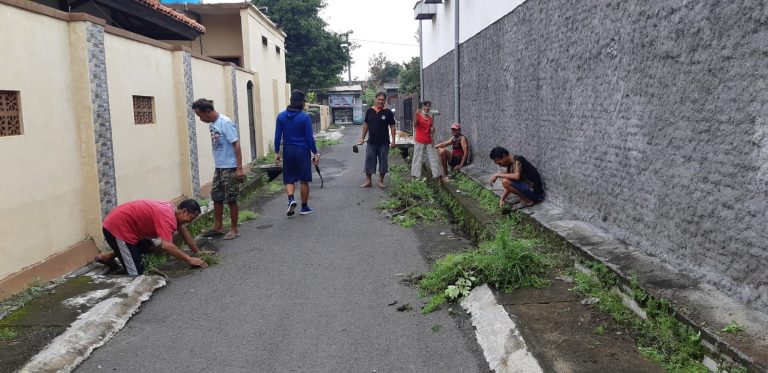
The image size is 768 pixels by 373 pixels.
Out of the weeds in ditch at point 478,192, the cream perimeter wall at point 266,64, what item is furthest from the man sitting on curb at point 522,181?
the cream perimeter wall at point 266,64

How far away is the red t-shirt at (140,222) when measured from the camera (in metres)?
5.61

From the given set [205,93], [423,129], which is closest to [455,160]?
[423,129]

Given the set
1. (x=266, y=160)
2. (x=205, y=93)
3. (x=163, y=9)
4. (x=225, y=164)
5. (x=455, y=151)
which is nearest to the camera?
(x=225, y=164)

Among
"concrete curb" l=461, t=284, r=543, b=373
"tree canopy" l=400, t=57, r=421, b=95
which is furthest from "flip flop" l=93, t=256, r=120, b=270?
"tree canopy" l=400, t=57, r=421, b=95

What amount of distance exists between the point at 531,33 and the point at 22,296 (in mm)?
6546

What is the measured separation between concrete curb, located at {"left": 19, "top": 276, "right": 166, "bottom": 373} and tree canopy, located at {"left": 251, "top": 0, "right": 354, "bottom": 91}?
32680 mm

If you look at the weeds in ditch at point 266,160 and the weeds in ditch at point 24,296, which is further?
the weeds in ditch at point 266,160

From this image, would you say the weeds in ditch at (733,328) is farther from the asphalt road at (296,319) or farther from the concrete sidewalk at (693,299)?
the asphalt road at (296,319)

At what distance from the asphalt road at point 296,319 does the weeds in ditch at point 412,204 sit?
951 mm

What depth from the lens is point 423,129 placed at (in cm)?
1146

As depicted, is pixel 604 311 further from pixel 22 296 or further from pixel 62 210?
pixel 62 210

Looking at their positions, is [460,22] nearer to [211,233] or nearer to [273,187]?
[273,187]

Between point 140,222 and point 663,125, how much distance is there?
4.58m

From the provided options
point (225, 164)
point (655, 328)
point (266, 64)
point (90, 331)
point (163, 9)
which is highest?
point (163, 9)
